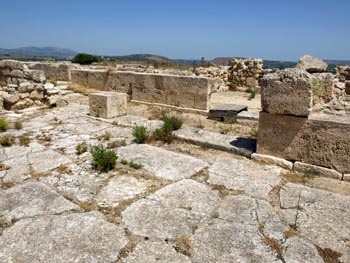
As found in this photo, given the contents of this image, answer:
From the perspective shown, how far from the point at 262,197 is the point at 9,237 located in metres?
2.64

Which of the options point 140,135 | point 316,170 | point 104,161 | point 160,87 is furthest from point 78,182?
point 160,87

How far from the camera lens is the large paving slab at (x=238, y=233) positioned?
2562mm

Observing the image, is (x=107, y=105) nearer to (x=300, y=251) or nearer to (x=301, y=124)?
(x=301, y=124)

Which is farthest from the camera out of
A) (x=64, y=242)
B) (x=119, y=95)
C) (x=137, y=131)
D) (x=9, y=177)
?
(x=119, y=95)

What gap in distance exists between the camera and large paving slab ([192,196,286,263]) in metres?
2.56

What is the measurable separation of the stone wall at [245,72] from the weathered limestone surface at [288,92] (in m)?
9.83

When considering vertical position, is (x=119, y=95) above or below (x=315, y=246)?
above

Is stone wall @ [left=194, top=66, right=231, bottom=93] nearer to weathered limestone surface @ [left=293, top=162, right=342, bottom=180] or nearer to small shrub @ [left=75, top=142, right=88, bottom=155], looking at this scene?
small shrub @ [left=75, top=142, right=88, bottom=155]

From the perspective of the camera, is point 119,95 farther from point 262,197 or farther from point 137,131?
point 262,197

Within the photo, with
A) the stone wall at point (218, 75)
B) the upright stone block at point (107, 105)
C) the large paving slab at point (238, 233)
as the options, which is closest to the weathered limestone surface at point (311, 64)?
the large paving slab at point (238, 233)

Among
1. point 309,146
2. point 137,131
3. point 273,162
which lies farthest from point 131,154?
point 309,146

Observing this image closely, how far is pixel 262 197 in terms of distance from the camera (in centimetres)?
355

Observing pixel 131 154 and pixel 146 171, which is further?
pixel 131 154

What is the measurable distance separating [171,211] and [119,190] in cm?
79
